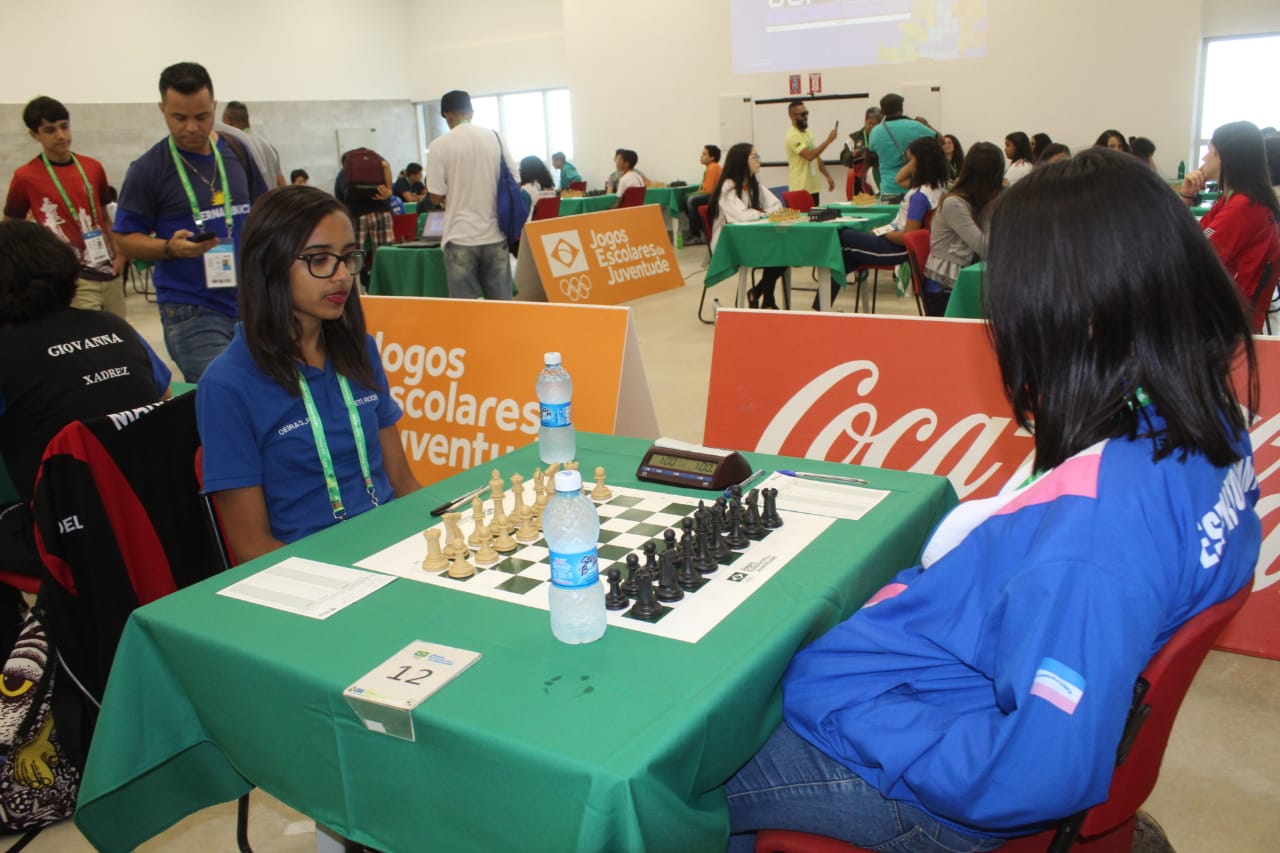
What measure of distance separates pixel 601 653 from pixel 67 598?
136 cm

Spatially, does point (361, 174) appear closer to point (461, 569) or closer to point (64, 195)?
point (64, 195)

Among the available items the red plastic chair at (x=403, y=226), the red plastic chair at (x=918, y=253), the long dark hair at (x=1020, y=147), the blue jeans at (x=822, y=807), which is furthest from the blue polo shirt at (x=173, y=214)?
the long dark hair at (x=1020, y=147)

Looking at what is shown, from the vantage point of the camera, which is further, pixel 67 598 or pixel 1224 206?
pixel 1224 206

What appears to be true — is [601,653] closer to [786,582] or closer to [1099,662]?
[786,582]

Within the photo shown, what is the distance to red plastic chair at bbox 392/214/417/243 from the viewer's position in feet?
30.8

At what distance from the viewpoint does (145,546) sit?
2.23m

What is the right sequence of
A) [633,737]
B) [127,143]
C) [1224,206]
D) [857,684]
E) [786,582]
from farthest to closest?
1. [127,143]
2. [1224,206]
3. [786,582]
4. [857,684]
5. [633,737]

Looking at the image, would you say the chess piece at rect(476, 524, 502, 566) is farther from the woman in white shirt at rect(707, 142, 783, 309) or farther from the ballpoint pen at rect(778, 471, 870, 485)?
the woman in white shirt at rect(707, 142, 783, 309)

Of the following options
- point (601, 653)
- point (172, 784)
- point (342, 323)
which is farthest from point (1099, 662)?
point (342, 323)

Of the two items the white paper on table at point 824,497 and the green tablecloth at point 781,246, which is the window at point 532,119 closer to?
the green tablecloth at point 781,246

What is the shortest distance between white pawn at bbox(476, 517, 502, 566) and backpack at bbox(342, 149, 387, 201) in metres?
7.54

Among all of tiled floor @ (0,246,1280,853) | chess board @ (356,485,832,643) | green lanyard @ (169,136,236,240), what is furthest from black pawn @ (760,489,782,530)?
green lanyard @ (169,136,236,240)

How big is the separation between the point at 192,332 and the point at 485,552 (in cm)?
221

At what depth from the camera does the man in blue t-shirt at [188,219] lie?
3.33 m
